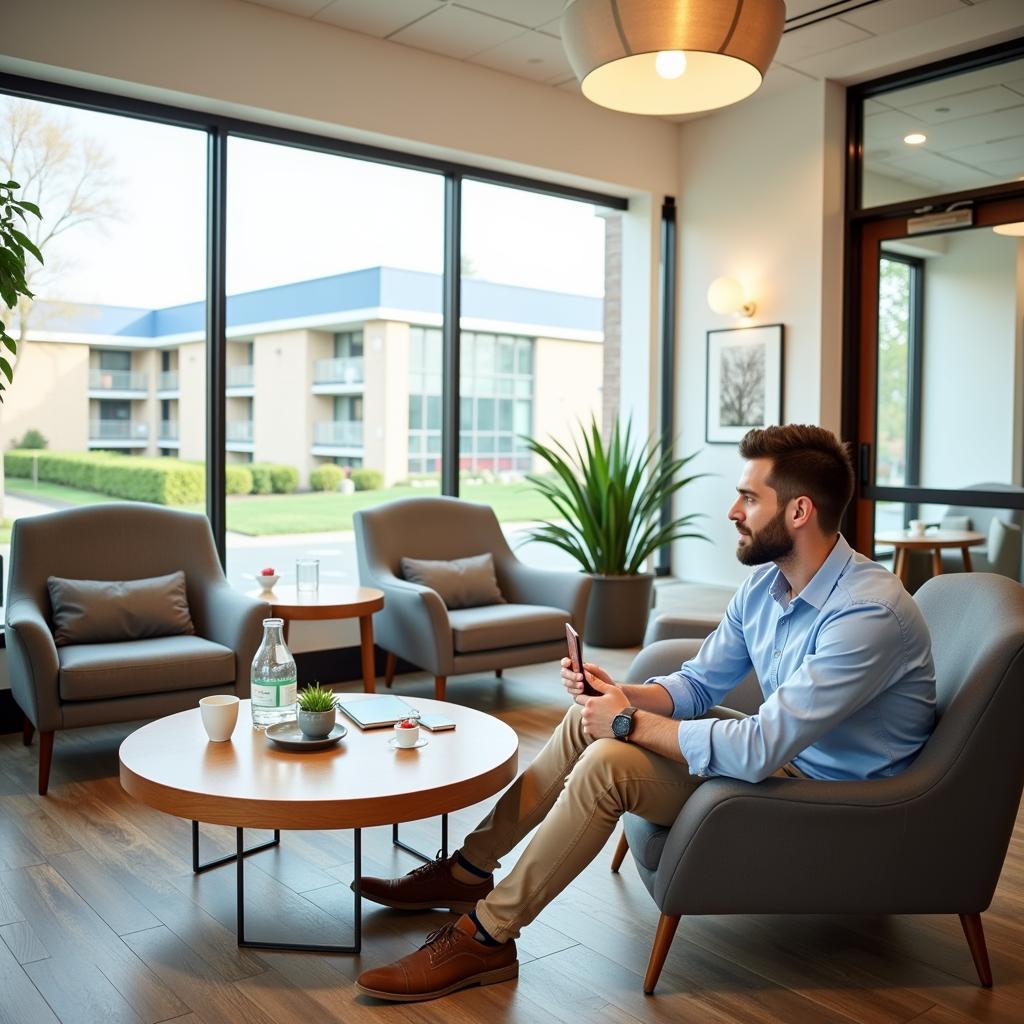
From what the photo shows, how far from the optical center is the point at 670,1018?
6.87 feet

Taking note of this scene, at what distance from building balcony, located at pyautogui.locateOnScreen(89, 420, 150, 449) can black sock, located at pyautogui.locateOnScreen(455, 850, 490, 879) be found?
304 cm

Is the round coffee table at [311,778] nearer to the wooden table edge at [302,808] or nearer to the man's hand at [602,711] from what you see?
the wooden table edge at [302,808]

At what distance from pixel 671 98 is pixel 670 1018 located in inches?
90.2

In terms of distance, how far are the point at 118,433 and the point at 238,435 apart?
539 mm

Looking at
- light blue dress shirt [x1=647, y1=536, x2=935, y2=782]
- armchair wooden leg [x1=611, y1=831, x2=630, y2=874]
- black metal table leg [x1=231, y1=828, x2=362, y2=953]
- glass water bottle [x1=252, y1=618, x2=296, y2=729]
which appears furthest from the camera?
armchair wooden leg [x1=611, y1=831, x2=630, y2=874]

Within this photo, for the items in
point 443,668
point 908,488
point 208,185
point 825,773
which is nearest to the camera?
point 825,773

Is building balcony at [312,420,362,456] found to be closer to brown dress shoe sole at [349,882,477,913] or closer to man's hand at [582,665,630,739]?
brown dress shoe sole at [349,882,477,913]

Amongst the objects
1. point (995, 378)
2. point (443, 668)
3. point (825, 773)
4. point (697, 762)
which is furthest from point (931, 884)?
point (995, 378)

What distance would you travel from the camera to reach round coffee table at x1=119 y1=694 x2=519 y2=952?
2.18m

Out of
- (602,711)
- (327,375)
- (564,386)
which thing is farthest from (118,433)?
(602,711)

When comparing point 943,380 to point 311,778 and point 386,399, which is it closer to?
point 386,399

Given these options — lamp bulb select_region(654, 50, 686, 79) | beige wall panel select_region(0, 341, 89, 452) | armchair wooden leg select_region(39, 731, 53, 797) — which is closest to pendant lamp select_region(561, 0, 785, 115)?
lamp bulb select_region(654, 50, 686, 79)

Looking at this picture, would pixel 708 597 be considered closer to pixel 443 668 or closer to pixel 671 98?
pixel 443 668

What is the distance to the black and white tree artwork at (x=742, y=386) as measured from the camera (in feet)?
20.6
